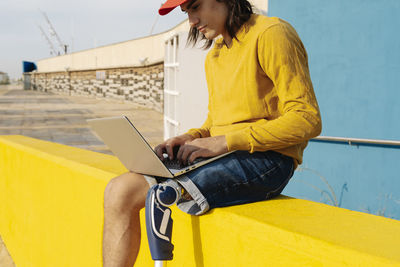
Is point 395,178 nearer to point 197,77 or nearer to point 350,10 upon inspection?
point 350,10

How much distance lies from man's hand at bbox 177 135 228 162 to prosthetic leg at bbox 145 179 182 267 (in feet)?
0.52

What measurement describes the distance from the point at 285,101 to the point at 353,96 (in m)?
2.99

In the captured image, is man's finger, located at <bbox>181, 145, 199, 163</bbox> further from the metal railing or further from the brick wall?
the brick wall

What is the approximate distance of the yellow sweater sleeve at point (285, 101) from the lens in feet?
4.29

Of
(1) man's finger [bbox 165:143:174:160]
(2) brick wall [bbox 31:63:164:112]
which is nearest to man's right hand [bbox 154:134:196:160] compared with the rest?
(1) man's finger [bbox 165:143:174:160]

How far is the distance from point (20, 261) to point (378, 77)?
136 inches

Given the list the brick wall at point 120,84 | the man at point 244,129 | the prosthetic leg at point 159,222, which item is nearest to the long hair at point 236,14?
the man at point 244,129

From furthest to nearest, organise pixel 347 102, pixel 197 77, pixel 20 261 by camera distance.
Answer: pixel 197 77 < pixel 347 102 < pixel 20 261

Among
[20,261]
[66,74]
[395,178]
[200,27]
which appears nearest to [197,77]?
[395,178]

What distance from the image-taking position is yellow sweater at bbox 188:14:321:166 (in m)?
1.31

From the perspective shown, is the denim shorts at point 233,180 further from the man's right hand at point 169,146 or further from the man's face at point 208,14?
the man's face at point 208,14

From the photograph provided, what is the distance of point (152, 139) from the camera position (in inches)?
337

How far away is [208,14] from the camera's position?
4.90 ft

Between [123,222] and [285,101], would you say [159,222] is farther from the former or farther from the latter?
[285,101]
